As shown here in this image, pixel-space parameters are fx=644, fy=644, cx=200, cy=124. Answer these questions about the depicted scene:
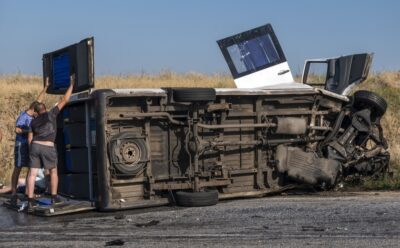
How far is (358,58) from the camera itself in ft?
37.6

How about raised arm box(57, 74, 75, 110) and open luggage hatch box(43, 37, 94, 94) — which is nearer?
open luggage hatch box(43, 37, 94, 94)

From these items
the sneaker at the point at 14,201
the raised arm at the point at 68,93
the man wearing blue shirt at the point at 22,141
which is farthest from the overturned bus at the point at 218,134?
the sneaker at the point at 14,201

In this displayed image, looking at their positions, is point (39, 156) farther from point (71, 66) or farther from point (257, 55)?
point (257, 55)

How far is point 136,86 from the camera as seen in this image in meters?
25.4

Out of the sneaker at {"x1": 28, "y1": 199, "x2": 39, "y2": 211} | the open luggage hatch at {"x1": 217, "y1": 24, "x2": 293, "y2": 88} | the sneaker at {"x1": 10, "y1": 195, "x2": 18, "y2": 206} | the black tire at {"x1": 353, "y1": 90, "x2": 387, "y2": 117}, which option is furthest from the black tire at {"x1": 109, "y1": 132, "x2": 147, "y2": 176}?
the black tire at {"x1": 353, "y1": 90, "x2": 387, "y2": 117}

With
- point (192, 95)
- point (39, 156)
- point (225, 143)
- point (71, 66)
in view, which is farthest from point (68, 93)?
point (225, 143)

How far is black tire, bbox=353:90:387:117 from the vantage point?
36.4ft

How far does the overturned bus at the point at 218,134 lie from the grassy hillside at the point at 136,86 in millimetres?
4148

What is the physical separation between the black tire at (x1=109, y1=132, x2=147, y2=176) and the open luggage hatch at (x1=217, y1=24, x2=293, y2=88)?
2514 mm

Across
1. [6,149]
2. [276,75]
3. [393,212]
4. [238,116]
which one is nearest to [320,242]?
[393,212]

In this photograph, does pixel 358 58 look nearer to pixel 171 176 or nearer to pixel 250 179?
pixel 250 179

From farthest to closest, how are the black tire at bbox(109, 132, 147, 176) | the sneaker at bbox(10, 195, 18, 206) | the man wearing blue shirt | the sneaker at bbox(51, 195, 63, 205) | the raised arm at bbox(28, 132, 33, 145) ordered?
the man wearing blue shirt, the sneaker at bbox(10, 195, 18, 206), the raised arm at bbox(28, 132, 33, 145), the sneaker at bbox(51, 195, 63, 205), the black tire at bbox(109, 132, 147, 176)

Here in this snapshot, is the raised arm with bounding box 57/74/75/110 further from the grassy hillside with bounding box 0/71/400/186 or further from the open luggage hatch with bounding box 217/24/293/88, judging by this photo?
the grassy hillside with bounding box 0/71/400/186

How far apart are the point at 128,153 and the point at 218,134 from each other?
1557 mm
